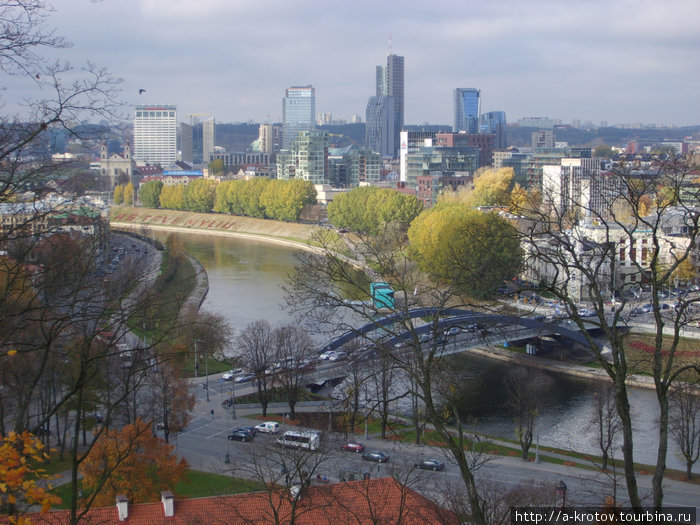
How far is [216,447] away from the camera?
9.30m

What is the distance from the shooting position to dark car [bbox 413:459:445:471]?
8.23m

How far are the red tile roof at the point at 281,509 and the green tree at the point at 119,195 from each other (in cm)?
4258

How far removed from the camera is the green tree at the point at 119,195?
152 feet

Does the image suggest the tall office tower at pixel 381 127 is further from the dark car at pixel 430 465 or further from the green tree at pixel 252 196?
the dark car at pixel 430 465

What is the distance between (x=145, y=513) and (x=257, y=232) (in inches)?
1205

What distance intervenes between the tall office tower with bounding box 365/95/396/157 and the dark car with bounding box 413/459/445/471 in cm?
8051

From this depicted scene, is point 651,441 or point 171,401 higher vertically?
point 171,401

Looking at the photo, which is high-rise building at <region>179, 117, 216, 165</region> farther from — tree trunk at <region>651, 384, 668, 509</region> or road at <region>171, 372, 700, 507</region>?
tree trunk at <region>651, 384, 668, 509</region>

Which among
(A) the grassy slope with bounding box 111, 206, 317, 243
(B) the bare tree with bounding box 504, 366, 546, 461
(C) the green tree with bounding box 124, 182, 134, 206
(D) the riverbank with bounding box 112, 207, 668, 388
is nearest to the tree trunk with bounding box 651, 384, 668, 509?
(B) the bare tree with bounding box 504, 366, 546, 461

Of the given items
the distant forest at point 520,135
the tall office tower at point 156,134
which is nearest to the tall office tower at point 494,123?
the distant forest at point 520,135

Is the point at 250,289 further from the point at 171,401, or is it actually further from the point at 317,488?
the point at 317,488

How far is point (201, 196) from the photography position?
42.0m

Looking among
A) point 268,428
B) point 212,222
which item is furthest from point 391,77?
point 268,428

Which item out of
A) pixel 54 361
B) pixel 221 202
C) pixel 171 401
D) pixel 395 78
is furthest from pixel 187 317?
pixel 395 78
